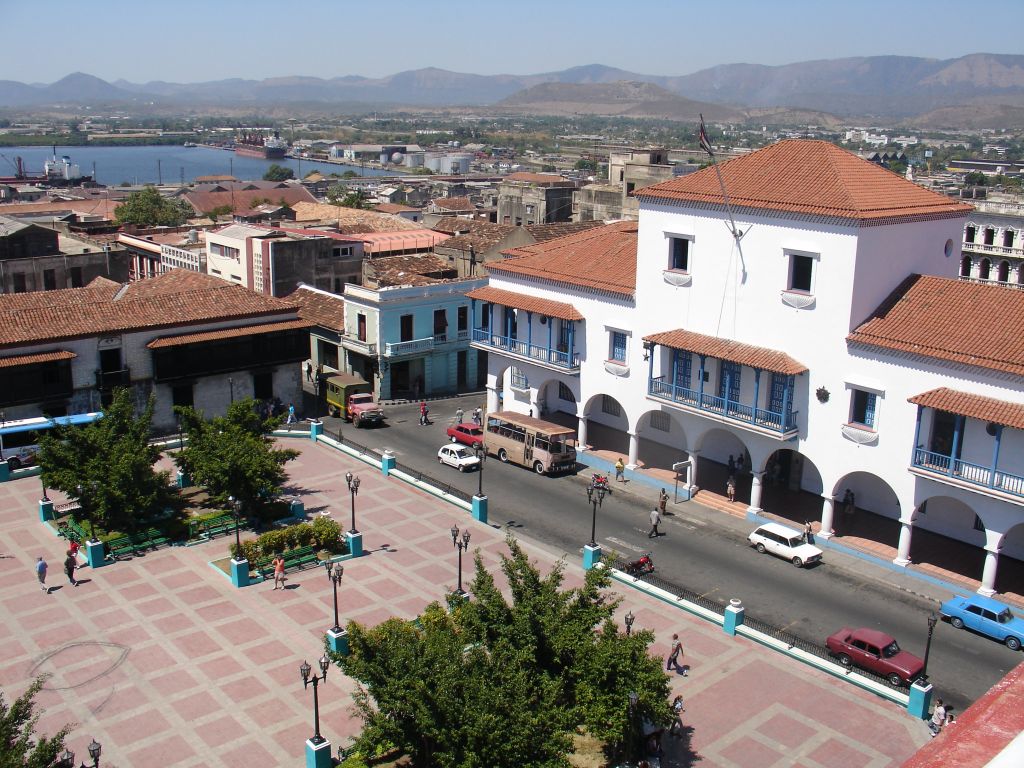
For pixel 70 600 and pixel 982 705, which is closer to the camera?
pixel 982 705

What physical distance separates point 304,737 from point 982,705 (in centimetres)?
1673

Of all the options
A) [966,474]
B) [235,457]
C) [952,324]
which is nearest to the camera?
[966,474]

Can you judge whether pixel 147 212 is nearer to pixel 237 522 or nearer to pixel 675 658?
pixel 237 522

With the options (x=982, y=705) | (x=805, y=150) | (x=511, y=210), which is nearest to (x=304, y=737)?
(x=982, y=705)

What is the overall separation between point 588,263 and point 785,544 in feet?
53.4

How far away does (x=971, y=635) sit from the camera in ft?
100

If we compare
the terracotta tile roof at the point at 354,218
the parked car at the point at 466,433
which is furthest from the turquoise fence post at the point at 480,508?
the terracotta tile roof at the point at 354,218

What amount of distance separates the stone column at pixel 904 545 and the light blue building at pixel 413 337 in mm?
25894

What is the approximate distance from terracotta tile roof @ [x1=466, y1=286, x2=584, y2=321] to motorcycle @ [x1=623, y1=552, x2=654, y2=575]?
13.3m

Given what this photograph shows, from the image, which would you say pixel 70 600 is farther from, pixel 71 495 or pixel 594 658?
pixel 594 658

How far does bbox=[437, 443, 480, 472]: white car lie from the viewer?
43.9m

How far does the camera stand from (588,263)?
4556 centimetres

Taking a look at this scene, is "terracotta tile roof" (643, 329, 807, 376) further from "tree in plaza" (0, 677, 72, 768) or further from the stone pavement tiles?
"tree in plaza" (0, 677, 72, 768)

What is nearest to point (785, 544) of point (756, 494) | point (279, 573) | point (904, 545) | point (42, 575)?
point (756, 494)
